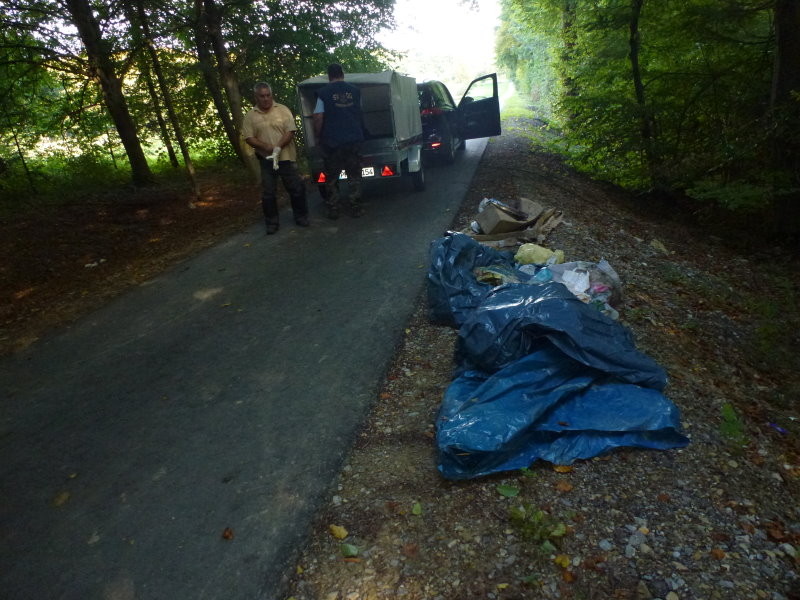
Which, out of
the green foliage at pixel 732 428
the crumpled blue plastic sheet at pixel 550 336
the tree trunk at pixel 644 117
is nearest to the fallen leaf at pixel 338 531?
the crumpled blue plastic sheet at pixel 550 336

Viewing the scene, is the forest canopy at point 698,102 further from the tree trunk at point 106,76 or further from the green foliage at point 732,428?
the tree trunk at point 106,76

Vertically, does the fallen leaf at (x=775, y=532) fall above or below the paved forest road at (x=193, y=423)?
below

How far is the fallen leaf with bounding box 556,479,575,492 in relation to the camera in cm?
253

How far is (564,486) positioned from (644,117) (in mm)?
7776

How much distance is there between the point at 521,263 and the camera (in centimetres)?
502

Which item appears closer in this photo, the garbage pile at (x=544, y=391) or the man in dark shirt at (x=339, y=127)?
the garbage pile at (x=544, y=391)

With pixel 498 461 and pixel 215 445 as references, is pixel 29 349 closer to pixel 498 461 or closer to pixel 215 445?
pixel 215 445

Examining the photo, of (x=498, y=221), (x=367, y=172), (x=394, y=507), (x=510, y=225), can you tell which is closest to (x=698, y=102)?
(x=510, y=225)

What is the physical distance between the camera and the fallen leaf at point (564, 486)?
253cm

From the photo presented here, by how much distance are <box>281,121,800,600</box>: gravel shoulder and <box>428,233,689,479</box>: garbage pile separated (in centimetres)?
11

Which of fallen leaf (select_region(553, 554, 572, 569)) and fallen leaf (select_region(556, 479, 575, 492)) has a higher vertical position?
fallen leaf (select_region(556, 479, 575, 492))

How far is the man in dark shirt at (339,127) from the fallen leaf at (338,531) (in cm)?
588

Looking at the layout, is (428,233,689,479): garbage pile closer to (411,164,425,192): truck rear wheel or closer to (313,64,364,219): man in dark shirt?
(313,64,364,219): man in dark shirt

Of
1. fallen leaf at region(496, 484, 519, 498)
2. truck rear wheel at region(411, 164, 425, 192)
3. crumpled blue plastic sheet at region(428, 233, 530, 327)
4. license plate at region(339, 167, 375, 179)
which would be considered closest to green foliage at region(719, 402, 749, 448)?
fallen leaf at region(496, 484, 519, 498)
